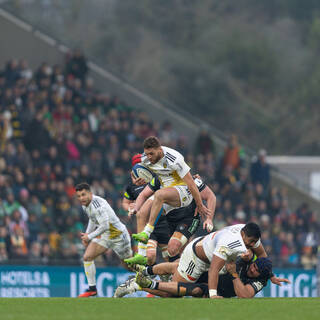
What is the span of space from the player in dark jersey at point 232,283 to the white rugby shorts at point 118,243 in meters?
2.43

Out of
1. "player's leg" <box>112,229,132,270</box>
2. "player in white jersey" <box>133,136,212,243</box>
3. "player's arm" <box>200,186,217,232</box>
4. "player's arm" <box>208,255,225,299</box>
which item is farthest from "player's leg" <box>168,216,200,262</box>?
"player's leg" <box>112,229,132,270</box>

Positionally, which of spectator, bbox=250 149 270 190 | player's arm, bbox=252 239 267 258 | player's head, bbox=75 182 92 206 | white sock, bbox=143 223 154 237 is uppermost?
spectator, bbox=250 149 270 190

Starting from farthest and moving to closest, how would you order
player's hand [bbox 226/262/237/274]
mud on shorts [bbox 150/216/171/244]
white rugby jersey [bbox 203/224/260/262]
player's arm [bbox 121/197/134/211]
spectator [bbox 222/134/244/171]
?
spectator [bbox 222/134/244/171], player's arm [bbox 121/197/134/211], mud on shorts [bbox 150/216/171/244], player's hand [bbox 226/262/237/274], white rugby jersey [bbox 203/224/260/262]

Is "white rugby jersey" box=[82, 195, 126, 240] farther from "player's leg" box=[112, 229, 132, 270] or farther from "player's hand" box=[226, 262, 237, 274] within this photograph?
"player's hand" box=[226, 262, 237, 274]

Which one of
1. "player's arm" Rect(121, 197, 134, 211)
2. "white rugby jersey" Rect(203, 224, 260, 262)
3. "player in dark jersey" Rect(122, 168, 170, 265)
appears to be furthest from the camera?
"player's arm" Rect(121, 197, 134, 211)

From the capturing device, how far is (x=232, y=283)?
14.6 metres

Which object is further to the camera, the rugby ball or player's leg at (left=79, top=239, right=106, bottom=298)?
player's leg at (left=79, top=239, right=106, bottom=298)

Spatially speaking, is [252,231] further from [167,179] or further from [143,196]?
[143,196]

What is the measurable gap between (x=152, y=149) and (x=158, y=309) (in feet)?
10.7

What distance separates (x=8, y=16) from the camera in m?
29.0

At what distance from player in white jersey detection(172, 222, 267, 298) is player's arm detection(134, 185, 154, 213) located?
3.65 feet

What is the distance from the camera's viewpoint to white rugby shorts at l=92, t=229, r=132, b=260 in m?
16.9

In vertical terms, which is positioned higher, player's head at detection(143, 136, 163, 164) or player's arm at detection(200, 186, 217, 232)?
player's head at detection(143, 136, 163, 164)

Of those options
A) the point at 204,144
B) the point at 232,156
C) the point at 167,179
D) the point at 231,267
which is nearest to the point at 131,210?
the point at 167,179
